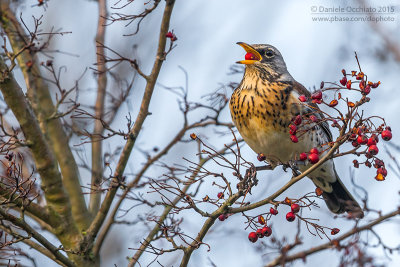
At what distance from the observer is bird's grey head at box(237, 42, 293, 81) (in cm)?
548

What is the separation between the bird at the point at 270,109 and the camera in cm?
499

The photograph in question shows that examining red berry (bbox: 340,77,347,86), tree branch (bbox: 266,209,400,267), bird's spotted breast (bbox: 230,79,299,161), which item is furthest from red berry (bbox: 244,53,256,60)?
tree branch (bbox: 266,209,400,267)

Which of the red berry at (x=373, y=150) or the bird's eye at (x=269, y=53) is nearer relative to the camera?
the red berry at (x=373, y=150)

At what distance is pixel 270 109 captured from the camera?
5.03 m

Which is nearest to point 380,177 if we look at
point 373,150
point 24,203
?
point 373,150

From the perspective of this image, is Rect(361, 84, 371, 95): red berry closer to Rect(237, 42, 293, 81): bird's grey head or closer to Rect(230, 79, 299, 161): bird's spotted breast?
Rect(230, 79, 299, 161): bird's spotted breast

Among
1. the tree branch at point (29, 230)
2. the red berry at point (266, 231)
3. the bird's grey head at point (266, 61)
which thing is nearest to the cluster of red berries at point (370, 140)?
the red berry at point (266, 231)

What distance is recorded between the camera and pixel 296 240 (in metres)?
2.44

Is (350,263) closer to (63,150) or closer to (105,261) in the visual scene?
A: (63,150)

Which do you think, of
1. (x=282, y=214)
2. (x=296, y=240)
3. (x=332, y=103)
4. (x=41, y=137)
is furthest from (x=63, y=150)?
(x=282, y=214)

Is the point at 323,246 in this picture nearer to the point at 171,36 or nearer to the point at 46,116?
the point at 171,36

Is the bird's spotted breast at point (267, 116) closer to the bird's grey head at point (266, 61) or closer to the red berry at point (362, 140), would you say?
the bird's grey head at point (266, 61)

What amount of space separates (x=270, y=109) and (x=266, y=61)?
0.78 metres

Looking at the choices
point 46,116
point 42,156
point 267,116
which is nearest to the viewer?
point 42,156
